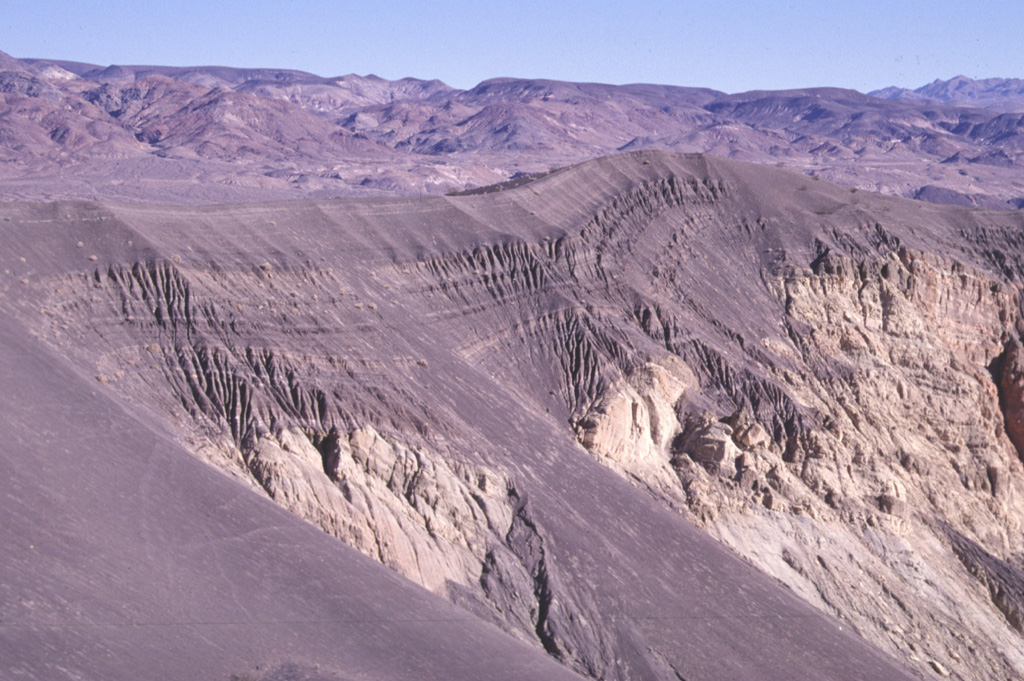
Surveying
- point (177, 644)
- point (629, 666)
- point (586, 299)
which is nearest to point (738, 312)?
point (586, 299)

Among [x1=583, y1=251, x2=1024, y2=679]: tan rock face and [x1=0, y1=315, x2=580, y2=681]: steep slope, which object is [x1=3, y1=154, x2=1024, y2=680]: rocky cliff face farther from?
[x1=0, y1=315, x2=580, y2=681]: steep slope

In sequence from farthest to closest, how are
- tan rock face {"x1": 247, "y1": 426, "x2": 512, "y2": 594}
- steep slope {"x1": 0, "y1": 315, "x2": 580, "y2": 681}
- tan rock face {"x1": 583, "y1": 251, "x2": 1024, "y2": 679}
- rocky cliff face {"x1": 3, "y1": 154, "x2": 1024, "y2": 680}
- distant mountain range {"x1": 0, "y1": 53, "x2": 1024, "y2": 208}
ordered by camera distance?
distant mountain range {"x1": 0, "y1": 53, "x2": 1024, "y2": 208}
tan rock face {"x1": 583, "y1": 251, "x2": 1024, "y2": 679}
rocky cliff face {"x1": 3, "y1": 154, "x2": 1024, "y2": 680}
tan rock face {"x1": 247, "y1": 426, "x2": 512, "y2": 594}
steep slope {"x1": 0, "y1": 315, "x2": 580, "y2": 681}

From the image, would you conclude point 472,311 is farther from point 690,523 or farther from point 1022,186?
point 1022,186

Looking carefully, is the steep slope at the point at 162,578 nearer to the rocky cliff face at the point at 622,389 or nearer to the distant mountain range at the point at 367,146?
the rocky cliff face at the point at 622,389

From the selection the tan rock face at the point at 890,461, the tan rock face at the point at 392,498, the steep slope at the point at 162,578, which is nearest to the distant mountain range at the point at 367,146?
the tan rock face at the point at 890,461

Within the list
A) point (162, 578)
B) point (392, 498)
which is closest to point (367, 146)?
point (392, 498)

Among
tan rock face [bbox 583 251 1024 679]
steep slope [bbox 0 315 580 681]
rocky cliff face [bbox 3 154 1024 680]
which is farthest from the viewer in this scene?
tan rock face [bbox 583 251 1024 679]

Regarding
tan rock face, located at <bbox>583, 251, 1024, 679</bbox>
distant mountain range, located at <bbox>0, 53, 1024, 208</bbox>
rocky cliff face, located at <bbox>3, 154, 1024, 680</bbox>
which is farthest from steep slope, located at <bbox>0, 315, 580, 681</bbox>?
distant mountain range, located at <bbox>0, 53, 1024, 208</bbox>

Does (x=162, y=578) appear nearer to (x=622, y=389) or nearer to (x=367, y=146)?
(x=622, y=389)

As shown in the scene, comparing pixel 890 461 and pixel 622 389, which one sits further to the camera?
pixel 890 461
